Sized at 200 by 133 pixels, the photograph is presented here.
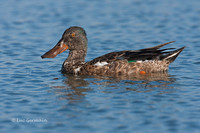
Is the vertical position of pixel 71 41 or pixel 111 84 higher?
pixel 71 41

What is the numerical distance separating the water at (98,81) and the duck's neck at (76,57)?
52 centimetres

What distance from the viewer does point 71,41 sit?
11648 mm

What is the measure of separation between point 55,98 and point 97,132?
86.0 inches

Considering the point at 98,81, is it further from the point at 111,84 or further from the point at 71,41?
the point at 71,41

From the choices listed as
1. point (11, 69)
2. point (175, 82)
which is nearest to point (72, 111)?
point (175, 82)

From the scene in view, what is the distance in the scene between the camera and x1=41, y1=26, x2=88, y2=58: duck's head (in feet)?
38.0

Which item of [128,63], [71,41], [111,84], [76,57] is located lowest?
[111,84]

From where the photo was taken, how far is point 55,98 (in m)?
8.88

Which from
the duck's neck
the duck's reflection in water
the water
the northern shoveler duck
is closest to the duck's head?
the duck's neck

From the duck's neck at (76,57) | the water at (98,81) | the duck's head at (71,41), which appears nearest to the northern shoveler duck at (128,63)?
the duck's neck at (76,57)

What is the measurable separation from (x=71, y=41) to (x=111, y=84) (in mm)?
2328

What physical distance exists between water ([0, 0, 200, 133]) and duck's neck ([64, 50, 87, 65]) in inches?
20.5

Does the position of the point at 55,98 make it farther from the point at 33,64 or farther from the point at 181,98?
the point at 33,64

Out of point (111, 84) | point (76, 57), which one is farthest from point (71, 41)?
point (111, 84)
